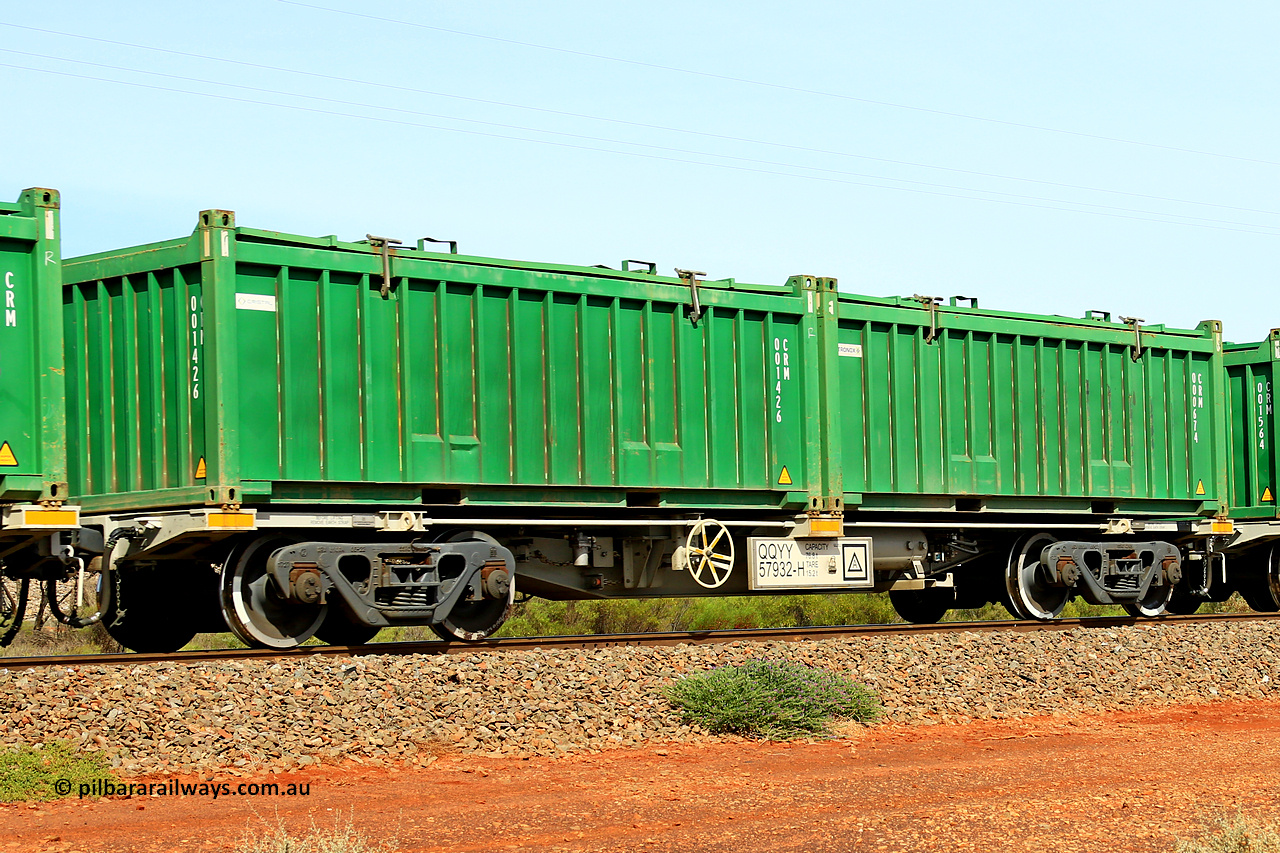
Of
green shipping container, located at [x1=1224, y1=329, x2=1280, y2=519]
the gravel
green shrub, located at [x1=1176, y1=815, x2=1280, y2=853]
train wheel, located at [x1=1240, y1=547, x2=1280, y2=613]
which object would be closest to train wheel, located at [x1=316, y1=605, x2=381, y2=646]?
the gravel

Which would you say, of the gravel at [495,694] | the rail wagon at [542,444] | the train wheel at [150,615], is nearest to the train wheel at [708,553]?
the rail wagon at [542,444]

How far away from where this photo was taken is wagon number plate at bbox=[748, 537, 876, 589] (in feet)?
49.1

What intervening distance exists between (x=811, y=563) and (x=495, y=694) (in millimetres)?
5598

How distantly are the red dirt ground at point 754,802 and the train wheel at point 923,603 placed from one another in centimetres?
743

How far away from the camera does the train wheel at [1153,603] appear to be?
59.2 feet

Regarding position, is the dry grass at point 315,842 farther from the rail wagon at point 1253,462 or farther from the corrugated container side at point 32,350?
the rail wagon at point 1253,462

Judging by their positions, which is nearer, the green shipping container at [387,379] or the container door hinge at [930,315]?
the green shipping container at [387,379]

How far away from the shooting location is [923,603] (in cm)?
1872

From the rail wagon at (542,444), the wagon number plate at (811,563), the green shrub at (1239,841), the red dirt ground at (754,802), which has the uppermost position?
the rail wagon at (542,444)

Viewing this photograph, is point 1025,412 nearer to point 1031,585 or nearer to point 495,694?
point 1031,585

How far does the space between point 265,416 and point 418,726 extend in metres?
3.55

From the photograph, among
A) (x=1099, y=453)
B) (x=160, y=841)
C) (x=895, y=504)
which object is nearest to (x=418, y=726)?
(x=160, y=841)

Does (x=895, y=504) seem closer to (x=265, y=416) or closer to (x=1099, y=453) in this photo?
(x=1099, y=453)

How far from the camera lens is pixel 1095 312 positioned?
59.3 ft
